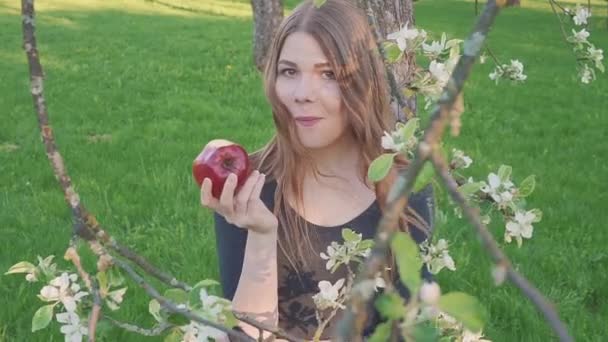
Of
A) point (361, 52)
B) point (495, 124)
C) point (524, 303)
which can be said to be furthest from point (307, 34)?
point (495, 124)

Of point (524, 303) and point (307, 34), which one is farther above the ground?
point (307, 34)

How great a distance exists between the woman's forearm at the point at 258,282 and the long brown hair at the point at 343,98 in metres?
0.20

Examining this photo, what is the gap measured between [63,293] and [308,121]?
32.8 inches

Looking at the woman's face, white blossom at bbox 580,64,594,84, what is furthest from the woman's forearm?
white blossom at bbox 580,64,594,84

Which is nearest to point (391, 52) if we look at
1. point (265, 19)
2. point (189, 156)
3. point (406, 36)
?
point (406, 36)

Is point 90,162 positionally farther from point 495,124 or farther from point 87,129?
point 495,124

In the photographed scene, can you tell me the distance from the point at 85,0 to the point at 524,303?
54.9 ft

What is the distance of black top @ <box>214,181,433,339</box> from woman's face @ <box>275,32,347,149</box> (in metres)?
0.31

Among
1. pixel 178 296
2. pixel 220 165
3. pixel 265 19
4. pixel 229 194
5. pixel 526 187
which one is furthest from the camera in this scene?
pixel 265 19

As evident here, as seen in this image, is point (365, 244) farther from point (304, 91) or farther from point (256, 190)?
point (304, 91)

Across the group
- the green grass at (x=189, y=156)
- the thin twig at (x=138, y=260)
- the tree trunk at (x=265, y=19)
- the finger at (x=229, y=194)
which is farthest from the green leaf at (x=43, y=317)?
the tree trunk at (x=265, y=19)

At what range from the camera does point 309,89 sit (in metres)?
1.92

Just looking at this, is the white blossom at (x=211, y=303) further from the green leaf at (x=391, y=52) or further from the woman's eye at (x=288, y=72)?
the woman's eye at (x=288, y=72)

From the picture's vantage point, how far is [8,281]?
3.36 metres
